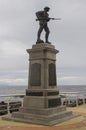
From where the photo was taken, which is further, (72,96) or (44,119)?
(72,96)

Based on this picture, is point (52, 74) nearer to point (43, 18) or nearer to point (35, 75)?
point (35, 75)

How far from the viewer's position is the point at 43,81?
15281 mm

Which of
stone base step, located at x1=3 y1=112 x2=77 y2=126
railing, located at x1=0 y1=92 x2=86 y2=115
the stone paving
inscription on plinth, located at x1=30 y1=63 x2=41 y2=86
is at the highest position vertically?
inscription on plinth, located at x1=30 y1=63 x2=41 y2=86

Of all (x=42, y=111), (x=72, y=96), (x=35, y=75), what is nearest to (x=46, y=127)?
(x=42, y=111)

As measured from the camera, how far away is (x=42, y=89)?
599 inches

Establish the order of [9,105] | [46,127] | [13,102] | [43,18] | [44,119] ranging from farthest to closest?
[13,102] < [9,105] < [43,18] < [44,119] < [46,127]

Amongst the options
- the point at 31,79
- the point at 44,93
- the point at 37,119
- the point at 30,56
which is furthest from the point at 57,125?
the point at 30,56

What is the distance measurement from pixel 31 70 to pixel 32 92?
115cm

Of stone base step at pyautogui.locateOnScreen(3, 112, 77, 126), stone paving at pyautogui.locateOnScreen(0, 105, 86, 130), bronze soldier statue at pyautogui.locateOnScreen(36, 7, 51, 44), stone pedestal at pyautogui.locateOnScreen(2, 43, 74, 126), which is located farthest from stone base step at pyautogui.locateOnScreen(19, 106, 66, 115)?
bronze soldier statue at pyautogui.locateOnScreen(36, 7, 51, 44)

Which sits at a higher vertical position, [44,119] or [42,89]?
[42,89]

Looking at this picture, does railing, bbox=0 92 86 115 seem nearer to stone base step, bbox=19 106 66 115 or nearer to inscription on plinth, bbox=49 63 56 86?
stone base step, bbox=19 106 66 115

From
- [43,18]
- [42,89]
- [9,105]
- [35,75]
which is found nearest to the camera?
[42,89]

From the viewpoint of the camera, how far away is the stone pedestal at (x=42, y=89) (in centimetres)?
1476

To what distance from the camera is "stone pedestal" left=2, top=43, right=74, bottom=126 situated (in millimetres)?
14758
